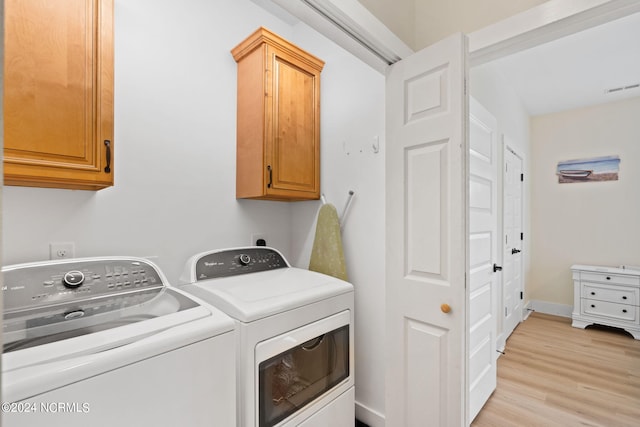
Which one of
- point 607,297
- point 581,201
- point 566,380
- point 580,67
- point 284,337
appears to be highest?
point 580,67

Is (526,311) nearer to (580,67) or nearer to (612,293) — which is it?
(612,293)

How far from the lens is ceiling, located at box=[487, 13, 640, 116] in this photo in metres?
2.45

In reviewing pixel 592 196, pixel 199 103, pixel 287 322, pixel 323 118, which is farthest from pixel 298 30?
pixel 592 196

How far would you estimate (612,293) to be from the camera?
137 inches

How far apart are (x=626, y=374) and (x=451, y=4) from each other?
3314 millimetres

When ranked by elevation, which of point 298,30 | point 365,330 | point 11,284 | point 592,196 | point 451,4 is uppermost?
point 298,30

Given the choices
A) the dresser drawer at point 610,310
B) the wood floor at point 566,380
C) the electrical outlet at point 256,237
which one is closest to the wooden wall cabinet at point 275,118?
the electrical outlet at point 256,237

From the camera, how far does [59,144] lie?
1199 millimetres

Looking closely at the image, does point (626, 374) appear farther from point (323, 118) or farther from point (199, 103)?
point (199, 103)

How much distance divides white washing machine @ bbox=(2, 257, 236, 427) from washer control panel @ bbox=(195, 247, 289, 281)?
1.20 feet

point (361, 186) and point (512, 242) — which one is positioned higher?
point (361, 186)

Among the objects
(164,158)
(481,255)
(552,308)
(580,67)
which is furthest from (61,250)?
(552,308)

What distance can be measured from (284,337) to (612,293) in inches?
165

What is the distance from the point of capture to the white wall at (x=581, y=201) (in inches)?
142
